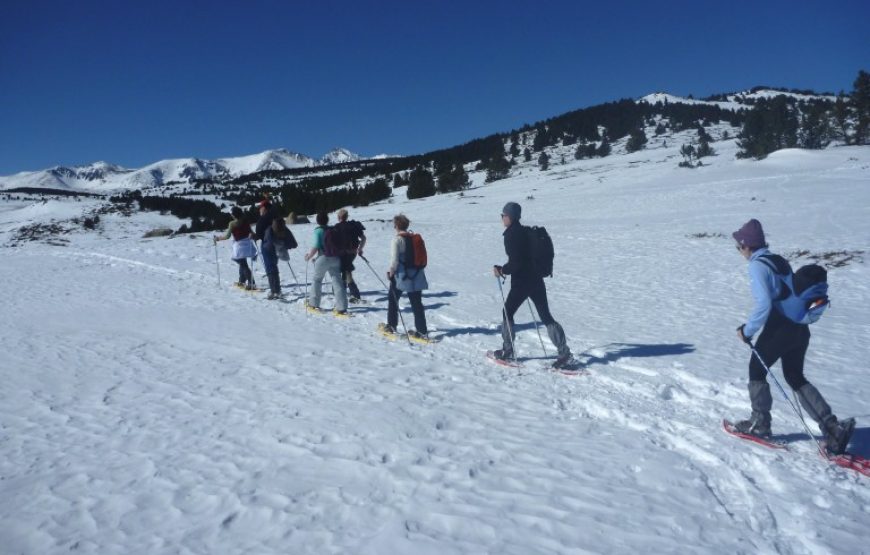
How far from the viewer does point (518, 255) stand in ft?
23.0

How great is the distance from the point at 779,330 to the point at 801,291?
0.43m

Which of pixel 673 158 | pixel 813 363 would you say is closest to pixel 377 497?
pixel 813 363

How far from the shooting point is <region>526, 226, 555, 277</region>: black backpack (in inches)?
271

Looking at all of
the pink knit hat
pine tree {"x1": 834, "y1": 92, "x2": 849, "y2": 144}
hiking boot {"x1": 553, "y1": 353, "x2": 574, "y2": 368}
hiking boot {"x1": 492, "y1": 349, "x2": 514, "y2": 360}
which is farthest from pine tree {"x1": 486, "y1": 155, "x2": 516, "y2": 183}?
the pink knit hat

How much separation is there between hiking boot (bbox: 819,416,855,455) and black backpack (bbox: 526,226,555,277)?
3241 mm

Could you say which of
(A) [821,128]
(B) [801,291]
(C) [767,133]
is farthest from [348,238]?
(A) [821,128]

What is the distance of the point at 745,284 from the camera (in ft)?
45.4

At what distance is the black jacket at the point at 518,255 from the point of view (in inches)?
275

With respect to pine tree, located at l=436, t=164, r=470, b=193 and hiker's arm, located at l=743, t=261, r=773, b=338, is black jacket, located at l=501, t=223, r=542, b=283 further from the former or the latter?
pine tree, located at l=436, t=164, r=470, b=193

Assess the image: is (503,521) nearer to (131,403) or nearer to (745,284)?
(131,403)

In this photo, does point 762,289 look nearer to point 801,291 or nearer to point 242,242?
point 801,291

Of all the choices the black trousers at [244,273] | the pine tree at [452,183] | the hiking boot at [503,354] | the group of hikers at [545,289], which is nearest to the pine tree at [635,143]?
the pine tree at [452,183]

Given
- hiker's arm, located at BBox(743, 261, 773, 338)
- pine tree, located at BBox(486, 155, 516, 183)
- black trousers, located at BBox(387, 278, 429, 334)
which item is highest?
pine tree, located at BBox(486, 155, 516, 183)

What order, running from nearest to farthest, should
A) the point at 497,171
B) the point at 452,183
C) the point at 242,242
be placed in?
1. the point at 242,242
2. the point at 452,183
3. the point at 497,171
